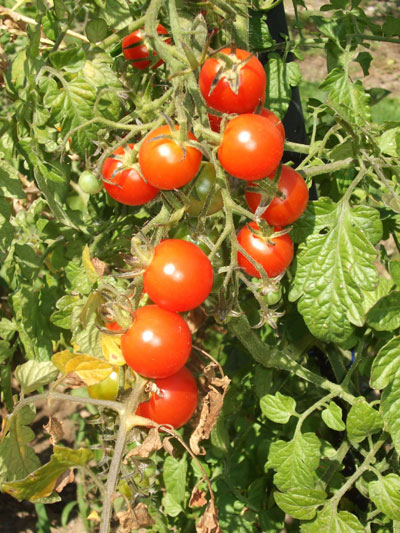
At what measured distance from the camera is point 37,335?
1408 mm

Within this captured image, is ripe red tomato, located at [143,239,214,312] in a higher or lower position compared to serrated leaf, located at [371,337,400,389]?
higher

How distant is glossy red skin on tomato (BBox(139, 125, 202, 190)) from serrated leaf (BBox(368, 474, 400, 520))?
761 mm

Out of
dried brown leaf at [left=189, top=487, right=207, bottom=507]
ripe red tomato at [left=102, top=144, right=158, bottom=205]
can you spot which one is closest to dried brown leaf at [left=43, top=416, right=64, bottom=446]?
dried brown leaf at [left=189, top=487, right=207, bottom=507]

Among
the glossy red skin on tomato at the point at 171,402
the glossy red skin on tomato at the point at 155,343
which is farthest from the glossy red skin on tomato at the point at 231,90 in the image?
the glossy red skin on tomato at the point at 171,402

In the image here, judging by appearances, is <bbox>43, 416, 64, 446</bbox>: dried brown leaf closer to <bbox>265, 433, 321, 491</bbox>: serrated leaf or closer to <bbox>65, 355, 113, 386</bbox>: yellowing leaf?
<bbox>65, 355, 113, 386</bbox>: yellowing leaf

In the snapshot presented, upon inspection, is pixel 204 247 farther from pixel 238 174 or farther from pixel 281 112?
pixel 281 112

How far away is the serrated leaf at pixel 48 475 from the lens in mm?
839

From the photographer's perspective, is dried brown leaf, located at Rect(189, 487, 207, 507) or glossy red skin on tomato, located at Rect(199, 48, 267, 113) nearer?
glossy red skin on tomato, located at Rect(199, 48, 267, 113)

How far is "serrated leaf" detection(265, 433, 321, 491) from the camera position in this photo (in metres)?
1.20

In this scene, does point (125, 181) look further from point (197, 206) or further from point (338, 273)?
point (338, 273)

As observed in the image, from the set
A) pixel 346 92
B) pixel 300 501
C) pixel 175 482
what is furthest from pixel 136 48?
pixel 175 482

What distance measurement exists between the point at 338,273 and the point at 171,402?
42 cm

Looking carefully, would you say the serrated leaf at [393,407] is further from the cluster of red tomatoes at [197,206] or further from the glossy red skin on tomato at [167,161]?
the glossy red skin on tomato at [167,161]

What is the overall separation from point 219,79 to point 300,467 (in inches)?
31.9
